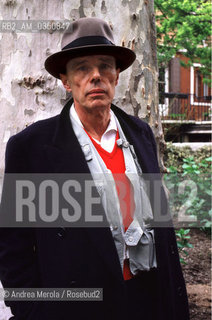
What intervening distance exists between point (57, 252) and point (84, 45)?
921mm

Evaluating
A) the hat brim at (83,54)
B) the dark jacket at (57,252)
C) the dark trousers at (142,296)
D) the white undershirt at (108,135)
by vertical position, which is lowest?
the dark trousers at (142,296)

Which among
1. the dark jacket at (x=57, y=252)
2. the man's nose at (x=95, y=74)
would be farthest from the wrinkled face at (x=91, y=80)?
the dark jacket at (x=57, y=252)

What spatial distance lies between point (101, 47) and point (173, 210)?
4.96 m

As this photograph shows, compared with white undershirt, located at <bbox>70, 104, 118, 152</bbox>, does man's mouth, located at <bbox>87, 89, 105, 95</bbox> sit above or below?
above

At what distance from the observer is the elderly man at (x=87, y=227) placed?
1.81m

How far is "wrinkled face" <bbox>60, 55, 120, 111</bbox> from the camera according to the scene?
73.4 inches

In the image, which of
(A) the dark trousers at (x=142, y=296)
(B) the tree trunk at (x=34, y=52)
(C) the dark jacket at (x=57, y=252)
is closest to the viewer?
(C) the dark jacket at (x=57, y=252)

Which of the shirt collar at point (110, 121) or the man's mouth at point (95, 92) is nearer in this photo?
the man's mouth at point (95, 92)

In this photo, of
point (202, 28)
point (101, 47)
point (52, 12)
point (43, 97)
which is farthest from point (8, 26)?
point (202, 28)

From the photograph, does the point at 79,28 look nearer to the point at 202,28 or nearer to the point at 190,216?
the point at 190,216

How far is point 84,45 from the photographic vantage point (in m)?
1.85

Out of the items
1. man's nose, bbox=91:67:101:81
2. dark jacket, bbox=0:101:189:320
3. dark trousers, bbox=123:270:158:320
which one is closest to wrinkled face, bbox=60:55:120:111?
man's nose, bbox=91:67:101:81

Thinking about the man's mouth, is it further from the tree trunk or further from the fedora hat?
the tree trunk

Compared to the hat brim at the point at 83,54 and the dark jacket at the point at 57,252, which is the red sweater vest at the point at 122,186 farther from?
the hat brim at the point at 83,54
